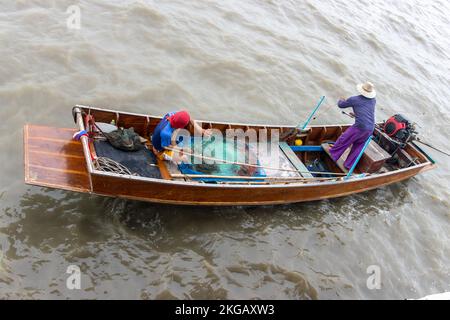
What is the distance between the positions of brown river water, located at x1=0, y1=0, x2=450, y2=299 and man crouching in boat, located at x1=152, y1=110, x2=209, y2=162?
1065 millimetres

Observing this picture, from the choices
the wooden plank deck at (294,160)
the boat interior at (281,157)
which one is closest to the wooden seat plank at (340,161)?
the boat interior at (281,157)

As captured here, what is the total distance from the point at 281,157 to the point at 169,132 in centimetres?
302

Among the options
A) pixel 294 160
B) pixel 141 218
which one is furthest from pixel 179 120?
pixel 294 160

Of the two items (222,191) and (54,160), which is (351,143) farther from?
(54,160)

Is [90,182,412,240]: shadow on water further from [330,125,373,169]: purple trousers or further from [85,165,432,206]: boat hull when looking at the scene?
[330,125,373,169]: purple trousers

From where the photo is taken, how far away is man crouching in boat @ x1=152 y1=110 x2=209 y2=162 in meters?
6.76

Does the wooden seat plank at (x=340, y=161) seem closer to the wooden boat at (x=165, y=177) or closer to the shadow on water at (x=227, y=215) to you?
the wooden boat at (x=165, y=177)

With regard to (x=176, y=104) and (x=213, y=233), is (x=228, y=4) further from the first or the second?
(x=213, y=233)

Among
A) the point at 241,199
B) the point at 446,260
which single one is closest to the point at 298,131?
the point at 241,199

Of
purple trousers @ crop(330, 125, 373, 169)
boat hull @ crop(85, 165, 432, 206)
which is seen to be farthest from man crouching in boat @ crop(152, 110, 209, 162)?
purple trousers @ crop(330, 125, 373, 169)

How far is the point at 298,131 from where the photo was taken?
9312 millimetres

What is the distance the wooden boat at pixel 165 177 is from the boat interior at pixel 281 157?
25 millimetres

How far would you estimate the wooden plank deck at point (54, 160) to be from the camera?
19.7 ft
